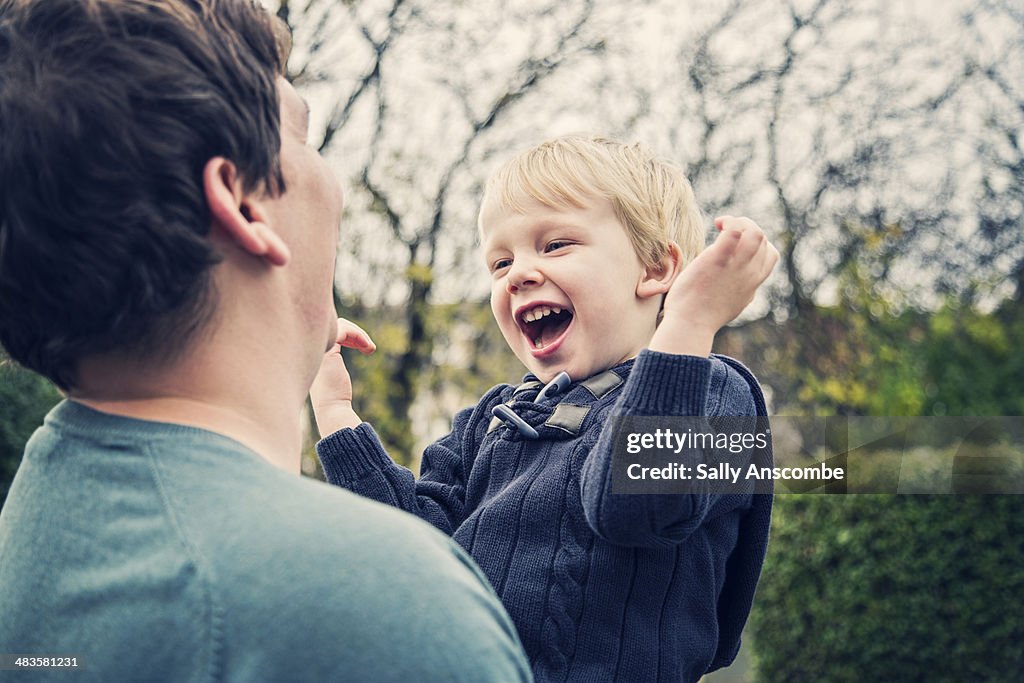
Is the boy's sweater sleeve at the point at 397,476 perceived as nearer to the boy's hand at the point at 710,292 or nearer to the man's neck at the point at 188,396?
the boy's hand at the point at 710,292

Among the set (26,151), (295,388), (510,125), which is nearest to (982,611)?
(510,125)

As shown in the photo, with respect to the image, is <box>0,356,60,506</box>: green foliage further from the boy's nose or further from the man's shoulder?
the man's shoulder

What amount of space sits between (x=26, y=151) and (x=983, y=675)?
6439 mm

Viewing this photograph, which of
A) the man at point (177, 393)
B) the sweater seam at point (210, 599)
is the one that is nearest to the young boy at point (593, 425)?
the man at point (177, 393)

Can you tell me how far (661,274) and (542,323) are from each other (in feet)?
0.93

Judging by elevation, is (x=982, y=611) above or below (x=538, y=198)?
below

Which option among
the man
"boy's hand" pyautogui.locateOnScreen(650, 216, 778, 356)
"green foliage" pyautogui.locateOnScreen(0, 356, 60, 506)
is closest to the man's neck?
the man

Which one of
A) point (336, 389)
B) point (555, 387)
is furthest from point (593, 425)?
point (336, 389)

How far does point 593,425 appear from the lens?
1.81 m

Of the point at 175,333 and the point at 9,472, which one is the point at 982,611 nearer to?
the point at 9,472

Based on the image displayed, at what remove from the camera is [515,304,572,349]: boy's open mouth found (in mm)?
1996

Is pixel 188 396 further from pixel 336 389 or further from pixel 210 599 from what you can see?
pixel 336 389

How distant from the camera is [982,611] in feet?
19.3

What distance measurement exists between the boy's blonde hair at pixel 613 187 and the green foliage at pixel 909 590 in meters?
4.67
